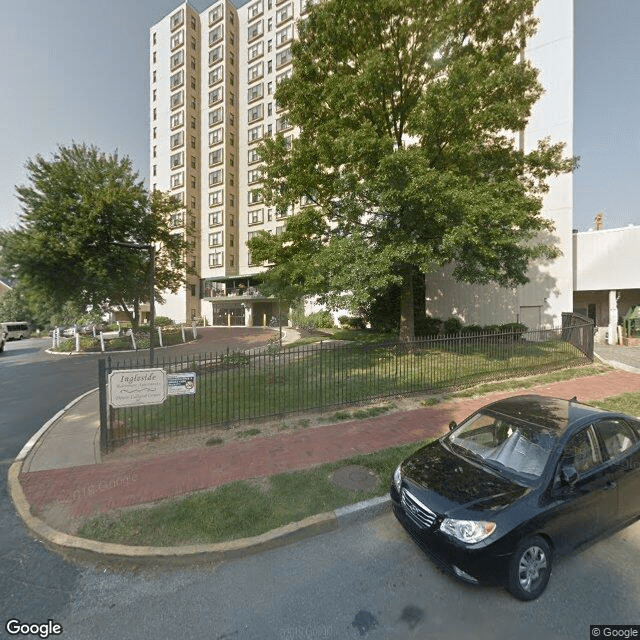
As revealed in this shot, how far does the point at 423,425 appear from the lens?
721 cm

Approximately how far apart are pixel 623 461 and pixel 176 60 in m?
65.7

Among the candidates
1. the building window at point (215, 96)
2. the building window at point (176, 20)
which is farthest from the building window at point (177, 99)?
the building window at point (176, 20)

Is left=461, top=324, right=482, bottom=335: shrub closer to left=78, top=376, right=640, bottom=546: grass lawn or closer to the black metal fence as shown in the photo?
the black metal fence

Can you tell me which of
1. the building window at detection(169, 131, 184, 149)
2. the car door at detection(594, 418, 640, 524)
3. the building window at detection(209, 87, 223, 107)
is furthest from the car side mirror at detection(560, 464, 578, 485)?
the building window at detection(209, 87, 223, 107)

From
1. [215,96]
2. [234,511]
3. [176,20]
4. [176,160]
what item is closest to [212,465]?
[234,511]

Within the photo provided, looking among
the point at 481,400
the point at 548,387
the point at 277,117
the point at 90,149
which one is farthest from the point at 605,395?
the point at 277,117

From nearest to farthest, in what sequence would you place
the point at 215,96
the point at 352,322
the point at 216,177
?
1. the point at 352,322
2. the point at 216,177
3. the point at 215,96

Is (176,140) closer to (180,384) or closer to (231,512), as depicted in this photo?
(180,384)

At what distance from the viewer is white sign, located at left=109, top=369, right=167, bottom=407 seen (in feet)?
20.9

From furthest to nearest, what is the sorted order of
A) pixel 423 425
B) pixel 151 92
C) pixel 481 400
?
pixel 151 92, pixel 481 400, pixel 423 425

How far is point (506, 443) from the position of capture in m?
3.95

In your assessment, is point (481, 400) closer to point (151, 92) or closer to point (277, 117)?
point (277, 117)

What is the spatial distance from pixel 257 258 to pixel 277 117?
128ft

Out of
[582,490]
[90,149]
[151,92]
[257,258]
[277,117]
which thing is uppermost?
[151,92]
